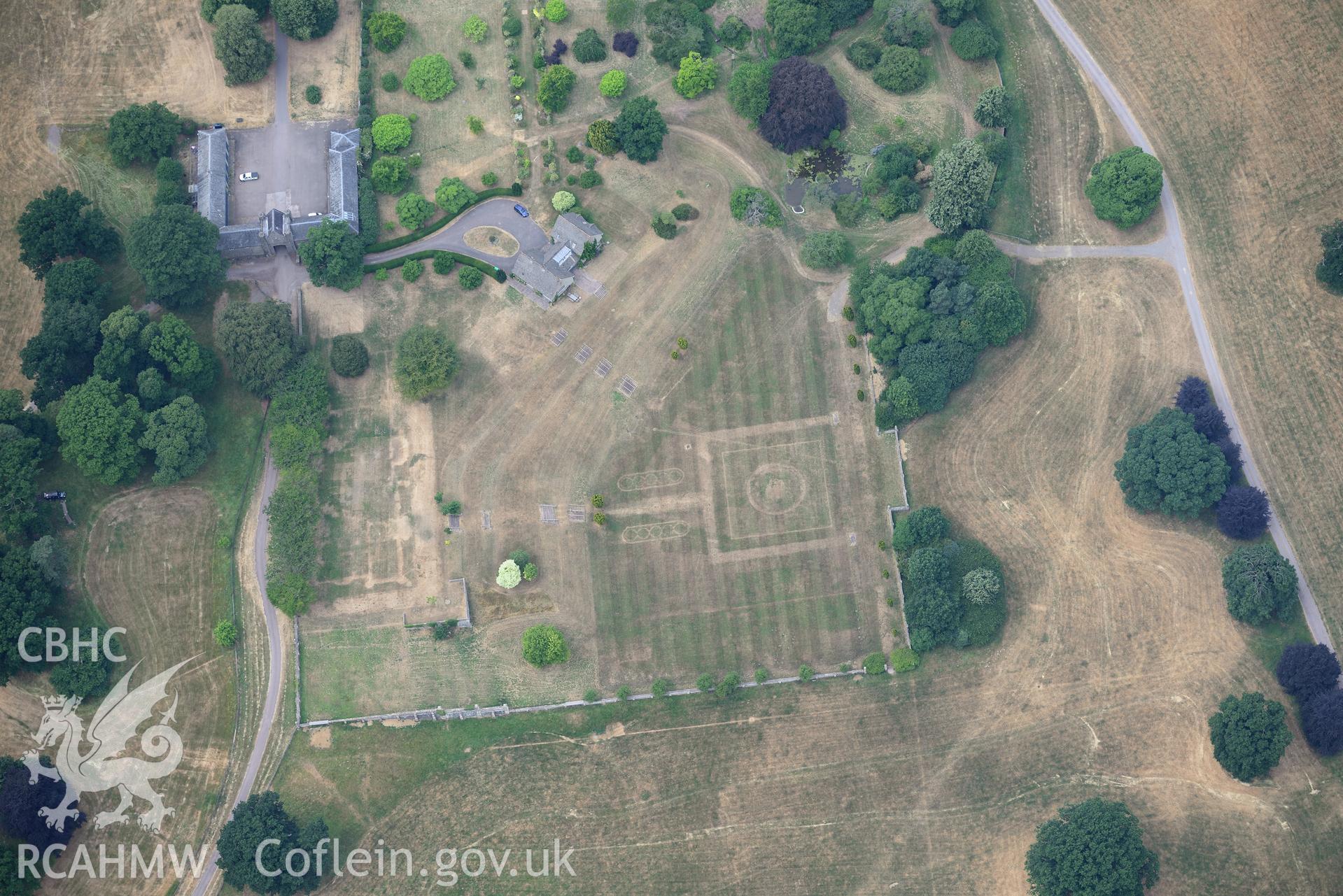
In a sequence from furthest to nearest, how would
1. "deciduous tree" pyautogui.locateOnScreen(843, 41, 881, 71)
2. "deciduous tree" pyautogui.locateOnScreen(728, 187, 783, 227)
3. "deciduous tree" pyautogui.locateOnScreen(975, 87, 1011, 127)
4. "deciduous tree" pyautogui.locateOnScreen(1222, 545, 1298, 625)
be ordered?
"deciduous tree" pyautogui.locateOnScreen(843, 41, 881, 71) → "deciduous tree" pyautogui.locateOnScreen(975, 87, 1011, 127) → "deciduous tree" pyautogui.locateOnScreen(728, 187, 783, 227) → "deciduous tree" pyautogui.locateOnScreen(1222, 545, 1298, 625)

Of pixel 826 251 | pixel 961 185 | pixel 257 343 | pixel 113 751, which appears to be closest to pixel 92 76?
pixel 257 343

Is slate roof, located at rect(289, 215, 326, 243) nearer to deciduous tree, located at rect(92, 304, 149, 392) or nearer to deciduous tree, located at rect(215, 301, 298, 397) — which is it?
deciduous tree, located at rect(215, 301, 298, 397)

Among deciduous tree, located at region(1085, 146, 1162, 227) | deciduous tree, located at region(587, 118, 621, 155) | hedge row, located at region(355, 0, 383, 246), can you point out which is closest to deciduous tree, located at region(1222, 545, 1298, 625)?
deciduous tree, located at region(1085, 146, 1162, 227)

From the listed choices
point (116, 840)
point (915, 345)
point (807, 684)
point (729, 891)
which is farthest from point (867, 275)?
point (116, 840)

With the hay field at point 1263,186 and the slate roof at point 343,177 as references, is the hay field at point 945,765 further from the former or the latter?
the slate roof at point 343,177

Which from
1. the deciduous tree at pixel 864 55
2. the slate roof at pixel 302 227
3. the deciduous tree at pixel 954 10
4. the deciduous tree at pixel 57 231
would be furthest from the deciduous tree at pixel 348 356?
the deciduous tree at pixel 954 10

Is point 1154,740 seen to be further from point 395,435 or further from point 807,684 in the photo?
point 395,435

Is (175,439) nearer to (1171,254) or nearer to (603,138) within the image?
(603,138)
